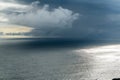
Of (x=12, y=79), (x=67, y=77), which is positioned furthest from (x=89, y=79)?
(x=12, y=79)

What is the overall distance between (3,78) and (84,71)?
62.9m

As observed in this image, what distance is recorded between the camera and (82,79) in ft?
440

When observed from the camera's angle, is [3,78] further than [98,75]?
No

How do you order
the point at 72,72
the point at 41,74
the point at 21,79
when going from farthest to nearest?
the point at 72,72, the point at 41,74, the point at 21,79

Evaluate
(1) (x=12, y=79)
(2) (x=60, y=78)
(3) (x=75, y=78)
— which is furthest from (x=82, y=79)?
(1) (x=12, y=79)

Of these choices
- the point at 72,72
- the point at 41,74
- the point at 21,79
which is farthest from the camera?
the point at 72,72

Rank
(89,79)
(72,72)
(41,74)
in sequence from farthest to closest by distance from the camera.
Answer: (72,72) < (41,74) < (89,79)

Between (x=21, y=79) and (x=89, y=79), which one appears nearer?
(x=21, y=79)

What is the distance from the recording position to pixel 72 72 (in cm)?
15475

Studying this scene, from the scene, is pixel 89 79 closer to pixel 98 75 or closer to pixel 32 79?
pixel 98 75

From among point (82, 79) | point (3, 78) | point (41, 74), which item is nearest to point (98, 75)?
point (82, 79)

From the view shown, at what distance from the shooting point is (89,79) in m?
135

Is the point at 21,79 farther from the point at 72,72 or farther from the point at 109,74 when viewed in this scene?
Answer: the point at 109,74

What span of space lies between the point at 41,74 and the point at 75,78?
2539 cm
